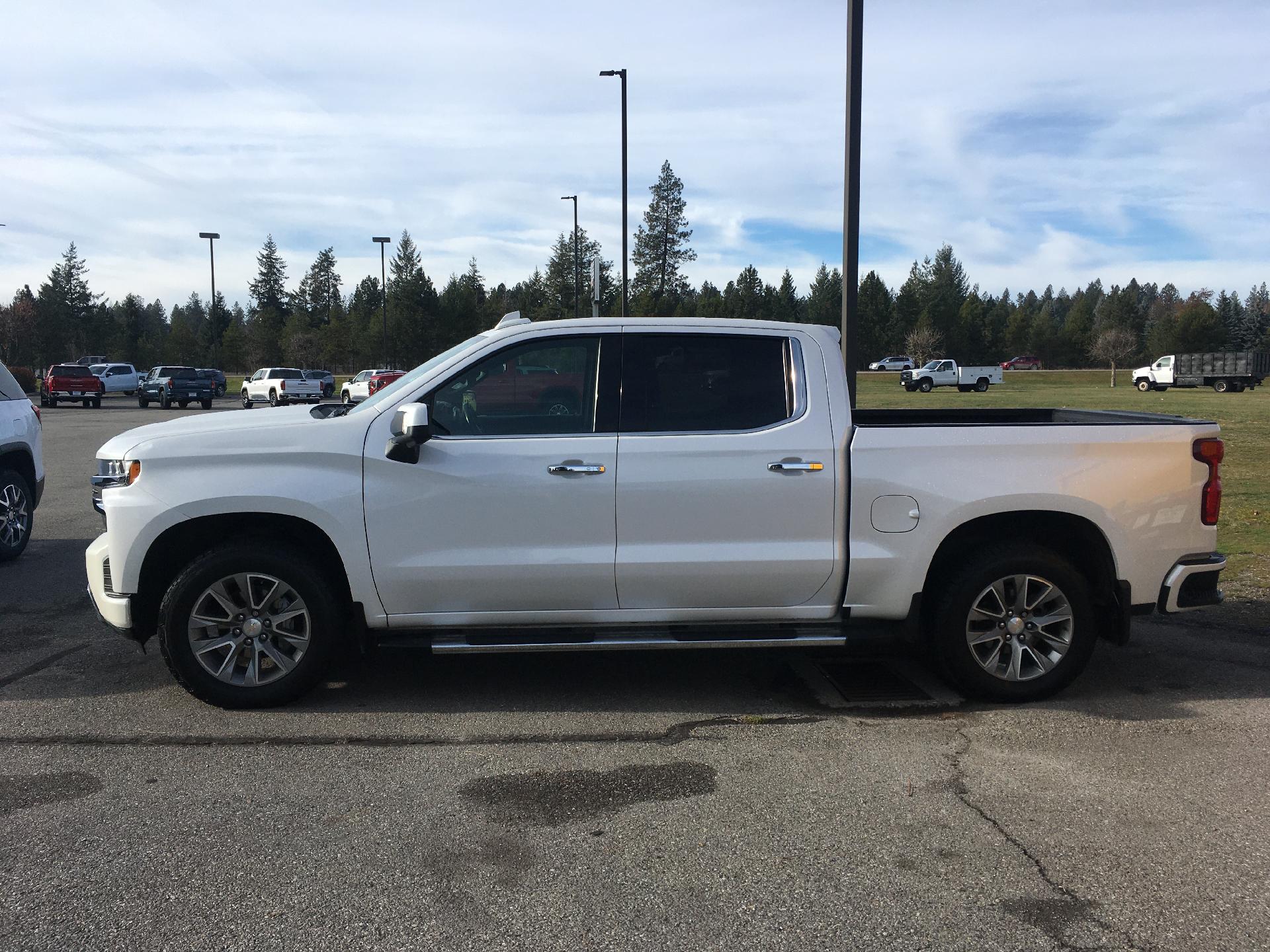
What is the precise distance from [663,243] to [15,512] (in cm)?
9595

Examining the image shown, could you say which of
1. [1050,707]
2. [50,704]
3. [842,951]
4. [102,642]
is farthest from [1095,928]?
[102,642]

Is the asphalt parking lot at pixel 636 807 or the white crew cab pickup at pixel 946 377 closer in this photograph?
the asphalt parking lot at pixel 636 807

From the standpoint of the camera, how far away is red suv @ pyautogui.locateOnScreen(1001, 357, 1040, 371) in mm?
111562

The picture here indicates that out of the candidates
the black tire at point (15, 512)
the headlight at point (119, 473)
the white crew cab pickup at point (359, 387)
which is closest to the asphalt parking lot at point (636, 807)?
the headlight at point (119, 473)

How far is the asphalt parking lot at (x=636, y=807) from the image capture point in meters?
3.17

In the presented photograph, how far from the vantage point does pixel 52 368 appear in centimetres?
4081

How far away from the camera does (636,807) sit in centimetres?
402

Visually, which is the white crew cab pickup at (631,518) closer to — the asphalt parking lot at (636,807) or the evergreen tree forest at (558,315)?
the asphalt parking lot at (636,807)

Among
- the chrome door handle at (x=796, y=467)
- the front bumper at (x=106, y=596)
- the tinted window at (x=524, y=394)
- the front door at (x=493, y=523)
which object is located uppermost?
the tinted window at (x=524, y=394)

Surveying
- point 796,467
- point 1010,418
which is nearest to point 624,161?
point 1010,418

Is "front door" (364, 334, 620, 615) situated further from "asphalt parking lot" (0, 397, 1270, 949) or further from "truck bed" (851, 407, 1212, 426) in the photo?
"truck bed" (851, 407, 1212, 426)

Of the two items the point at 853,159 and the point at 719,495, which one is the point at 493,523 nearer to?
the point at 719,495

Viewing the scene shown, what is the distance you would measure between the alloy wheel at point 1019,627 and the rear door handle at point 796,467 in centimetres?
106

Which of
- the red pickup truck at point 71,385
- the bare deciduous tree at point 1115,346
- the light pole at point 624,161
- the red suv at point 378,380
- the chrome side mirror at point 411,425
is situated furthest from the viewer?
the bare deciduous tree at point 1115,346
